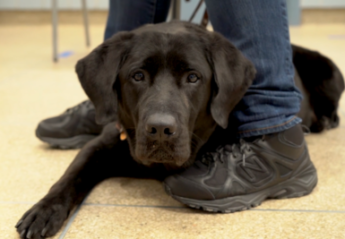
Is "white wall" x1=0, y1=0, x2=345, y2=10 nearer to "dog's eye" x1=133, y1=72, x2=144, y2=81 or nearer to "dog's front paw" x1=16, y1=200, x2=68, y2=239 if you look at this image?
"dog's eye" x1=133, y1=72, x2=144, y2=81

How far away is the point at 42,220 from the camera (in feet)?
4.14

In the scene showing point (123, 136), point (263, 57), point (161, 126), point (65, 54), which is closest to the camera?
point (161, 126)

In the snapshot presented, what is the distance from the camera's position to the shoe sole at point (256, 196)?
1406mm

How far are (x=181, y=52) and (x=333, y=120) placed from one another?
1388 millimetres

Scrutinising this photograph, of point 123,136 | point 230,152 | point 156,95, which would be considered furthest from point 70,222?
point 230,152

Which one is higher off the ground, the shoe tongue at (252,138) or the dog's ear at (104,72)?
the dog's ear at (104,72)

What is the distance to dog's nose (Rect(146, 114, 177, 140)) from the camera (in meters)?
1.26

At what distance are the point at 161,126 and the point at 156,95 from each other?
→ 0.14 meters

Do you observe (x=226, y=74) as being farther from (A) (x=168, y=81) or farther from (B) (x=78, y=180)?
(B) (x=78, y=180)

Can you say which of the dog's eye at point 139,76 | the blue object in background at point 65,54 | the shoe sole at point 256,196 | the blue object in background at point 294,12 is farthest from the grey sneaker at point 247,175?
the blue object in background at point 294,12

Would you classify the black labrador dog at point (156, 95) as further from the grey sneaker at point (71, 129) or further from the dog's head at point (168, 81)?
the grey sneaker at point (71, 129)

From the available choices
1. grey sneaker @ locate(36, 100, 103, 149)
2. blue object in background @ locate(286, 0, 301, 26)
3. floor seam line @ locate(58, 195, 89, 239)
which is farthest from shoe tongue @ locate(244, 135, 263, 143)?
blue object in background @ locate(286, 0, 301, 26)

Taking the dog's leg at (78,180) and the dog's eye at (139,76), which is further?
the dog's eye at (139,76)

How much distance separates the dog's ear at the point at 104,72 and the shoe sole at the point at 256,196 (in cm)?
37
